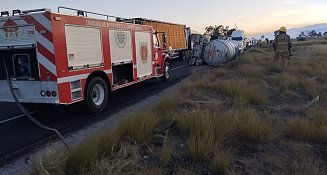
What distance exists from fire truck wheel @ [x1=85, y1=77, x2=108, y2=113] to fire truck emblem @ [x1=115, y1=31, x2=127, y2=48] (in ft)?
5.29

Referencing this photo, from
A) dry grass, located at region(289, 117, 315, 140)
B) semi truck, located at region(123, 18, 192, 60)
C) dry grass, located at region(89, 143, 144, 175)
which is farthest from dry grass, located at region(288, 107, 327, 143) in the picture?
semi truck, located at region(123, 18, 192, 60)

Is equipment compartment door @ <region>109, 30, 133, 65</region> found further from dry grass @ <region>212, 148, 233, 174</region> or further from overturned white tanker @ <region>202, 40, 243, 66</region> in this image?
overturned white tanker @ <region>202, 40, 243, 66</region>

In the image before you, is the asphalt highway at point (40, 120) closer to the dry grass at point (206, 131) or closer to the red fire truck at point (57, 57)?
the red fire truck at point (57, 57)

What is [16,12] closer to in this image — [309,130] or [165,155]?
[165,155]

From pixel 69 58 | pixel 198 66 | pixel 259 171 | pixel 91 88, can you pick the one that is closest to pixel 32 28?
pixel 69 58

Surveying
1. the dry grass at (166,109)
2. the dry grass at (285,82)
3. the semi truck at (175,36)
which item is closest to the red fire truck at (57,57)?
the dry grass at (166,109)

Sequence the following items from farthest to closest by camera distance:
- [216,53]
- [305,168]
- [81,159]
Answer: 1. [216,53]
2. [81,159]
3. [305,168]

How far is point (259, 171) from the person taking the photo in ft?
15.4

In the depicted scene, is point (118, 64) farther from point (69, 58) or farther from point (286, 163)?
point (286, 163)

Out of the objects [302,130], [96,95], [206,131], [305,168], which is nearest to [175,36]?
[96,95]

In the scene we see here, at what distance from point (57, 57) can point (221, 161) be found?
4.91 metres

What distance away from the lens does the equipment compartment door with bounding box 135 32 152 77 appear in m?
12.4

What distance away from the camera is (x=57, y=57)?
787 cm

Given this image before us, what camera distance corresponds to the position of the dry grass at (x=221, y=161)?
4609mm
